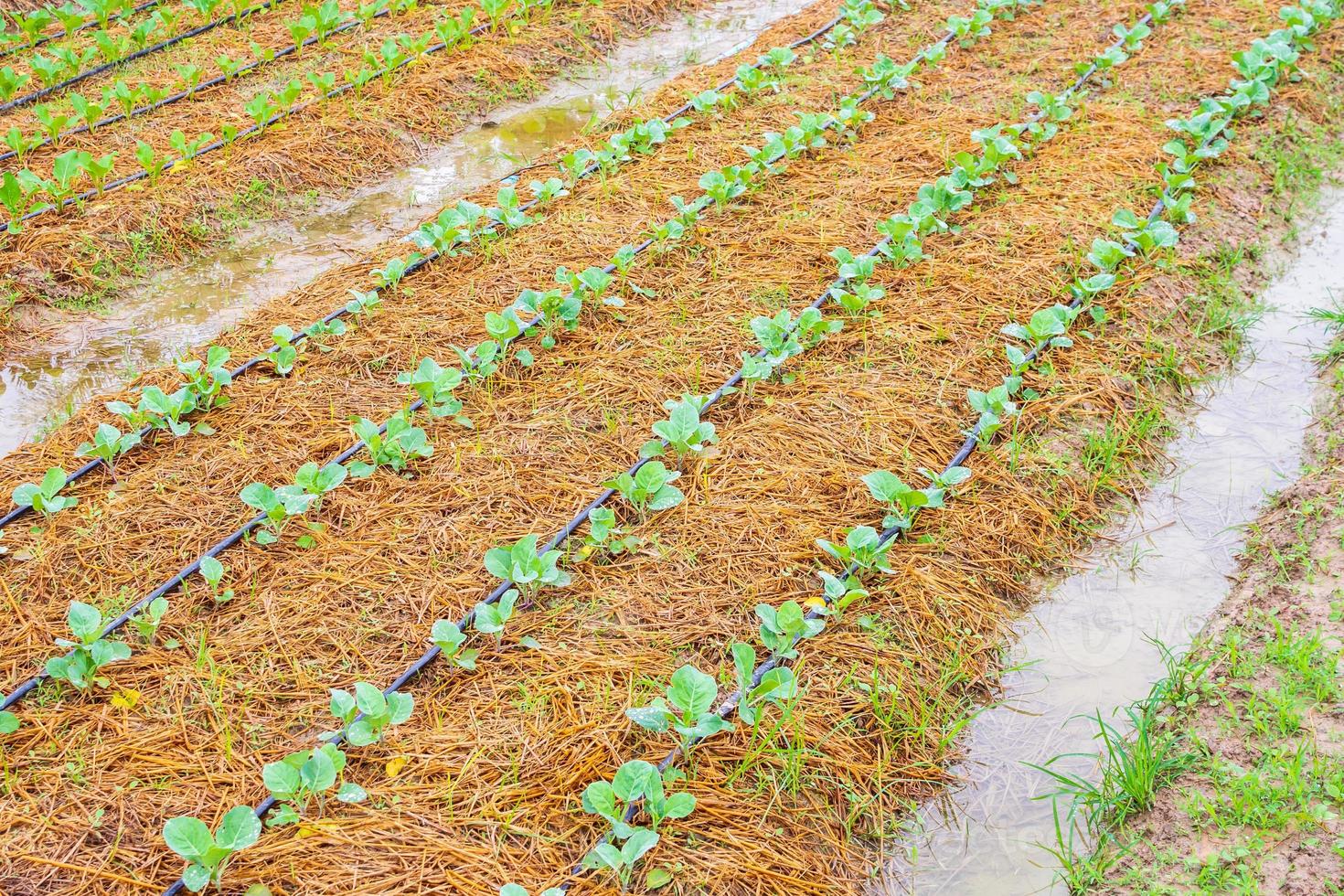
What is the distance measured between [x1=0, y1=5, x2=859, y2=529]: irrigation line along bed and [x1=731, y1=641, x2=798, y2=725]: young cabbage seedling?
2612 mm

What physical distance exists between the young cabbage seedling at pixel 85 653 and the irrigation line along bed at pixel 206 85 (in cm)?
400

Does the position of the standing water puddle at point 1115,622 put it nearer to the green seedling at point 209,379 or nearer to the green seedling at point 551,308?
the green seedling at point 551,308

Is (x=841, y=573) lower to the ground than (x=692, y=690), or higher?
lower

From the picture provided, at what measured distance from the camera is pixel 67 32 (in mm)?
7434

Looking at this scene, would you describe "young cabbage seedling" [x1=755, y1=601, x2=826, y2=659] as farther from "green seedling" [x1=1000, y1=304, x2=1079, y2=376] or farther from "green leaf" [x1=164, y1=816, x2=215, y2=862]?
"green seedling" [x1=1000, y1=304, x2=1079, y2=376]

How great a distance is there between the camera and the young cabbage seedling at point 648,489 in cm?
369

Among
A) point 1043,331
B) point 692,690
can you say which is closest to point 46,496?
point 692,690

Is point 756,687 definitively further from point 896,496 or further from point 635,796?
point 896,496

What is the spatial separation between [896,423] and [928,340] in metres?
0.62

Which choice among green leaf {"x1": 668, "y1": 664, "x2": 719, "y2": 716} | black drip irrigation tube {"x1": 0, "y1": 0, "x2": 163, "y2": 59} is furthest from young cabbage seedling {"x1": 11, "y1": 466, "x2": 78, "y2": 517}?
black drip irrigation tube {"x1": 0, "y1": 0, "x2": 163, "y2": 59}

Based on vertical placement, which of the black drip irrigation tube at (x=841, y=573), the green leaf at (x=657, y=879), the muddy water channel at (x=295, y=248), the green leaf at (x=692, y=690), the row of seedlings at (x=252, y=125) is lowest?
the green leaf at (x=657, y=879)

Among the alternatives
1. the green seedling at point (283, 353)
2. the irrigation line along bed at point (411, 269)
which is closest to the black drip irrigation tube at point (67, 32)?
the irrigation line along bed at point (411, 269)

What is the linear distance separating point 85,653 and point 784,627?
82.4 inches

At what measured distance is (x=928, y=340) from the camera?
4547 millimetres
